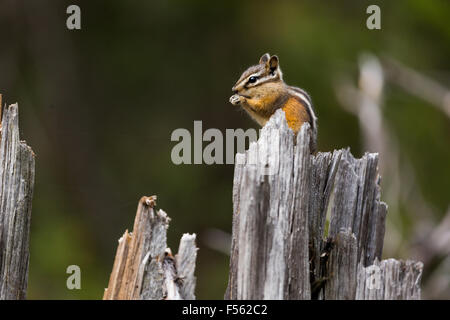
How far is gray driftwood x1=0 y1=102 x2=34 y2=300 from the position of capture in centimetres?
284

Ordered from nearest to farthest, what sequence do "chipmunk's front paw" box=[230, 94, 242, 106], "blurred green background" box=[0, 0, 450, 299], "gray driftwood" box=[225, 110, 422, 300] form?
1. "gray driftwood" box=[225, 110, 422, 300]
2. "chipmunk's front paw" box=[230, 94, 242, 106]
3. "blurred green background" box=[0, 0, 450, 299]

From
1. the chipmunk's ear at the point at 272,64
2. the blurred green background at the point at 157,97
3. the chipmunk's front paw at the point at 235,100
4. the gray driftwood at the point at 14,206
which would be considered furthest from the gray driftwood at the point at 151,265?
the blurred green background at the point at 157,97

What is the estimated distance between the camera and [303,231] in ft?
8.89

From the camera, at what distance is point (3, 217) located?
112 inches

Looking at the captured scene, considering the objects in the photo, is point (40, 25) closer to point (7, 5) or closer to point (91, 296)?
point (7, 5)

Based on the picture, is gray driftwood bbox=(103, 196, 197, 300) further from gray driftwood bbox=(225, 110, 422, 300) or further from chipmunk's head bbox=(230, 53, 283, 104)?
chipmunk's head bbox=(230, 53, 283, 104)

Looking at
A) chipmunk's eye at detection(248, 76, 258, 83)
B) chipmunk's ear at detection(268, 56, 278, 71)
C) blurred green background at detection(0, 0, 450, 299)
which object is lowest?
chipmunk's eye at detection(248, 76, 258, 83)

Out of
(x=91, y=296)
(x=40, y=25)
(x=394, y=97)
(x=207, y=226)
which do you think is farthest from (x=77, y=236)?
(x=394, y=97)

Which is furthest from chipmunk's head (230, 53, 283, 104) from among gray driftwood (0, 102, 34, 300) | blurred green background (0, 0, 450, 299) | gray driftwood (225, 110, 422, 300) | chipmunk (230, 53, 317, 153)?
blurred green background (0, 0, 450, 299)

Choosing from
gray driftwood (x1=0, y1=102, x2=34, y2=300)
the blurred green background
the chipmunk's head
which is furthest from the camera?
the blurred green background

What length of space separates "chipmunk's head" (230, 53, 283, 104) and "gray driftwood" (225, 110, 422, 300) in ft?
5.34

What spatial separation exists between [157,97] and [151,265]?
7.94m

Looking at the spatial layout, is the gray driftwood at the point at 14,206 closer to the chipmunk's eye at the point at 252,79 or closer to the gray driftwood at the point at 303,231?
Result: the gray driftwood at the point at 303,231

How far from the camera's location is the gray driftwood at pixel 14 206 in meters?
2.84
